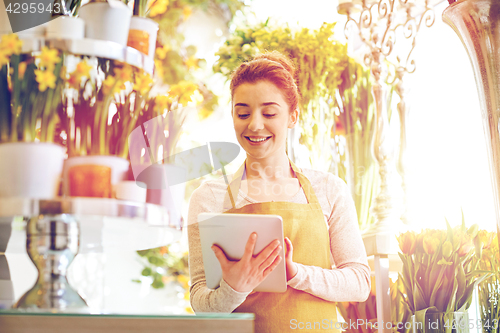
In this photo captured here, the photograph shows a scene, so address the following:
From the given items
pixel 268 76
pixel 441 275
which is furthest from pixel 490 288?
pixel 268 76

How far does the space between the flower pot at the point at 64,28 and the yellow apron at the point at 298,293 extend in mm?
319

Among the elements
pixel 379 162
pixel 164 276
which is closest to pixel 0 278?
pixel 164 276

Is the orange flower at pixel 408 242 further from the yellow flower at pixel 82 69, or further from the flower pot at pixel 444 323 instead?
the yellow flower at pixel 82 69

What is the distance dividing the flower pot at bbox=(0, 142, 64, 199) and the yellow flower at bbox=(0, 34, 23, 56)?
74mm

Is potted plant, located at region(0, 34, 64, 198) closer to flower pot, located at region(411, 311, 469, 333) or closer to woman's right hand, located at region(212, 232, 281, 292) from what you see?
woman's right hand, located at region(212, 232, 281, 292)

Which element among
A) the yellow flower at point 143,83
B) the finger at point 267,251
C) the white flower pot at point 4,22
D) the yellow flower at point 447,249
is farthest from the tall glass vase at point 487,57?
the white flower pot at point 4,22

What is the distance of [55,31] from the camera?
0.33 m

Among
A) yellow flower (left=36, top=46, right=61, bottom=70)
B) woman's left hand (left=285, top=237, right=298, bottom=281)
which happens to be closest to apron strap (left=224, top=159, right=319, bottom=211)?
woman's left hand (left=285, top=237, right=298, bottom=281)

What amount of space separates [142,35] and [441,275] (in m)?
0.52

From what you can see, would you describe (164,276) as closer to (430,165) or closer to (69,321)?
(69,321)

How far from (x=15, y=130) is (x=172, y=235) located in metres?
0.16

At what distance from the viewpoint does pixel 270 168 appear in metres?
0.62

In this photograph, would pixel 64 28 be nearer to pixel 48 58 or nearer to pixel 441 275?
pixel 48 58

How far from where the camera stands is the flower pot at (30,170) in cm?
29
